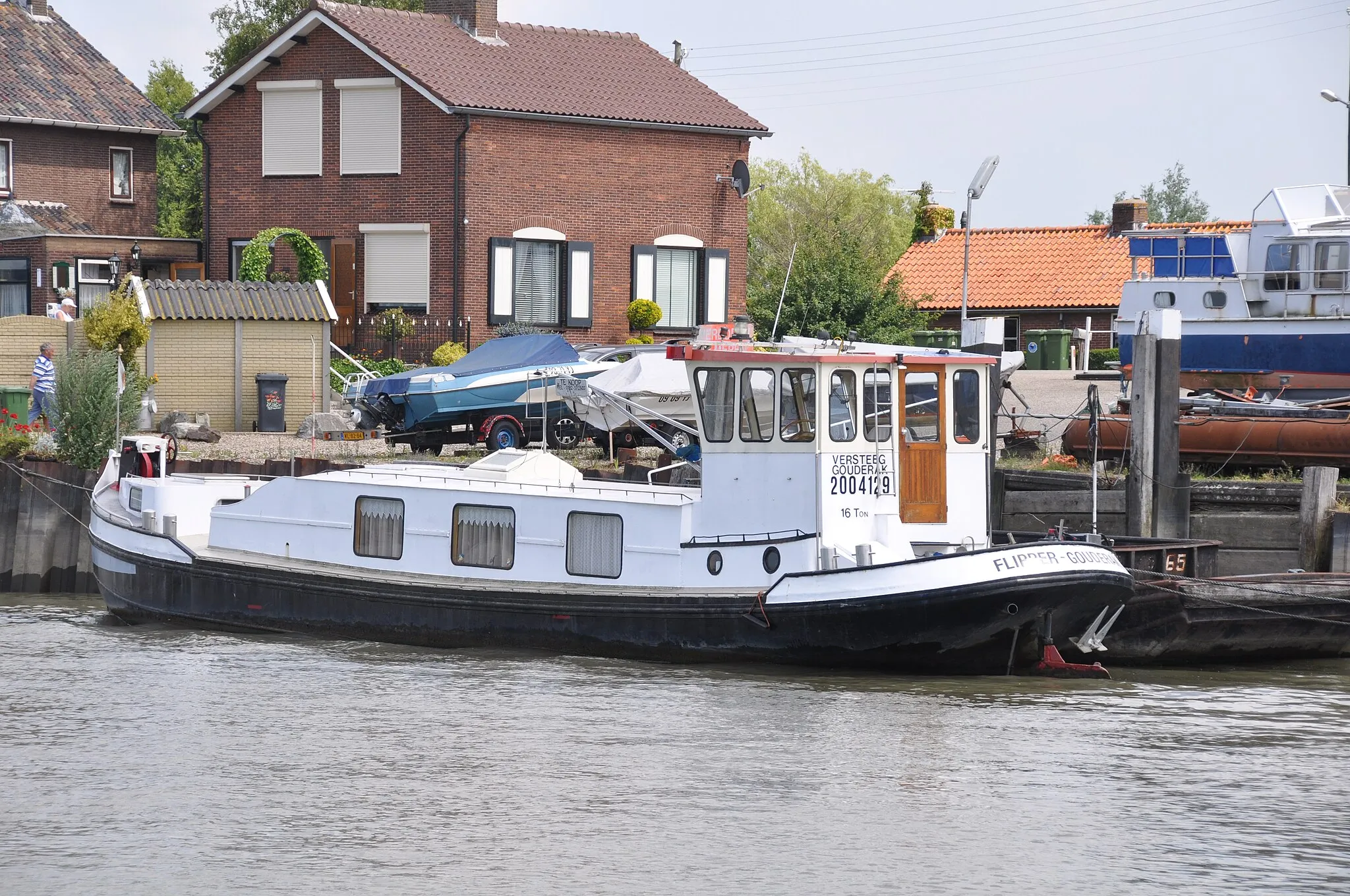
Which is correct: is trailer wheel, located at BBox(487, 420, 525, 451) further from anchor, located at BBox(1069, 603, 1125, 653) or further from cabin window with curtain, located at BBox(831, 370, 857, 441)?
anchor, located at BBox(1069, 603, 1125, 653)

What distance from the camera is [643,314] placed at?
38.6m

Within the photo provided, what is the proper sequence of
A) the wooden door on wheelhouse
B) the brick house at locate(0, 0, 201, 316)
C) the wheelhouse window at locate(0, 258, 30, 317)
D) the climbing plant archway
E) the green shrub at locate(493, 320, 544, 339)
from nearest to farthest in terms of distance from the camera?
the wooden door on wheelhouse → the climbing plant archway → the green shrub at locate(493, 320, 544, 339) → the wheelhouse window at locate(0, 258, 30, 317) → the brick house at locate(0, 0, 201, 316)

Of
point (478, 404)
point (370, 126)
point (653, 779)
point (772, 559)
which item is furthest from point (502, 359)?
point (653, 779)

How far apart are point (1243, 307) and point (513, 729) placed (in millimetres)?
17944

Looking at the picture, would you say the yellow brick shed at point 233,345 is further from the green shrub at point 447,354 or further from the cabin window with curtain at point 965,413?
the cabin window with curtain at point 965,413

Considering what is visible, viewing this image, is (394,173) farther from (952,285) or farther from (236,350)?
(952,285)

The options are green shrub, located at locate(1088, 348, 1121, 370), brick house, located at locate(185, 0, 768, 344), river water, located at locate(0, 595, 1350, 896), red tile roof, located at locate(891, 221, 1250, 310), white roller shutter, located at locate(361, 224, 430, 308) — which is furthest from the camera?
red tile roof, located at locate(891, 221, 1250, 310)

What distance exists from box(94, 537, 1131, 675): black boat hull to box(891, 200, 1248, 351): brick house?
2782 centimetres

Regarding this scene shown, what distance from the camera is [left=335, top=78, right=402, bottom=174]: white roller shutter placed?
1483 inches

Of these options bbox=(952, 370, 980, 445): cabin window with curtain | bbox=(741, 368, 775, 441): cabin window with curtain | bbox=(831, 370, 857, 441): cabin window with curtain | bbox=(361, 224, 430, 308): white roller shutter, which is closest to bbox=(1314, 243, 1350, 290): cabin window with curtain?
bbox=(952, 370, 980, 445): cabin window with curtain

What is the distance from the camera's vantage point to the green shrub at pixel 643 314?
126ft

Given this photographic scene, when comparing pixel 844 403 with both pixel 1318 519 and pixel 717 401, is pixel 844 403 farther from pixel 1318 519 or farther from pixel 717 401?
pixel 1318 519

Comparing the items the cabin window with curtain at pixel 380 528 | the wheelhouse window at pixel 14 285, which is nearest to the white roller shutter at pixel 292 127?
the wheelhouse window at pixel 14 285

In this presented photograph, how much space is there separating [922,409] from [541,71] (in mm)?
24502
